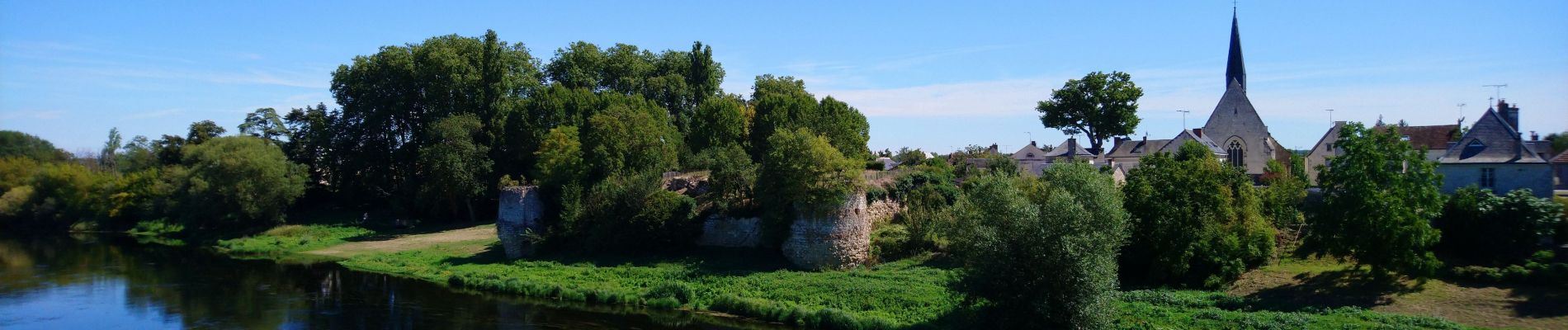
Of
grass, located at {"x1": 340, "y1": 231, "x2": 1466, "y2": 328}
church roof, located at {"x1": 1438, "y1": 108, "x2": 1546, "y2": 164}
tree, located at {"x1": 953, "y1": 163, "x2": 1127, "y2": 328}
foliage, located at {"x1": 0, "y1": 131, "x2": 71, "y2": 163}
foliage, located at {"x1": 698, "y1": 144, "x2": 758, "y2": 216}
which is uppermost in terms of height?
foliage, located at {"x1": 0, "y1": 131, "x2": 71, "y2": 163}

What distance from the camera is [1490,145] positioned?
1167 inches

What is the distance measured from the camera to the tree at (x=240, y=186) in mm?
50781

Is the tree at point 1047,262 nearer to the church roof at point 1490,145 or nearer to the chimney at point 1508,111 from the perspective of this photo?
the church roof at point 1490,145

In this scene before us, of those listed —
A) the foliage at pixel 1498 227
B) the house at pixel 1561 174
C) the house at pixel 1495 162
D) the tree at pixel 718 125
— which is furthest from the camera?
the tree at pixel 718 125

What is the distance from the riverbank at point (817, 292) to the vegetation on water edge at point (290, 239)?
329 inches

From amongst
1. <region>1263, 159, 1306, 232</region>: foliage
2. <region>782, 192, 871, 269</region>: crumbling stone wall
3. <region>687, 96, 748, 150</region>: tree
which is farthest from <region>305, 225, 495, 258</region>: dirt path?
<region>1263, 159, 1306, 232</region>: foliage

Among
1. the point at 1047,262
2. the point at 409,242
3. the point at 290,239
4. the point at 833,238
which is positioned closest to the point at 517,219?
the point at 409,242

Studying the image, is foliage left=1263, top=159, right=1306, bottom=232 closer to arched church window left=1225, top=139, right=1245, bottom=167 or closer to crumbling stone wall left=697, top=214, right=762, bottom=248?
crumbling stone wall left=697, top=214, right=762, bottom=248

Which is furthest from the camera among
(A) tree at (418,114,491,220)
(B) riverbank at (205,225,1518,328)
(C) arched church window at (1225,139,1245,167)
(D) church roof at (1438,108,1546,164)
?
(C) arched church window at (1225,139,1245,167)

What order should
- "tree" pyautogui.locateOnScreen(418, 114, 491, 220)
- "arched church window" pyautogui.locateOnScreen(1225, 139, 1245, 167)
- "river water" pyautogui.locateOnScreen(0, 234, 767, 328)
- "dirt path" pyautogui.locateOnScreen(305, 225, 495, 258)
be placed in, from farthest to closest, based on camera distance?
1. "arched church window" pyautogui.locateOnScreen(1225, 139, 1245, 167)
2. "tree" pyautogui.locateOnScreen(418, 114, 491, 220)
3. "dirt path" pyautogui.locateOnScreen(305, 225, 495, 258)
4. "river water" pyautogui.locateOnScreen(0, 234, 767, 328)

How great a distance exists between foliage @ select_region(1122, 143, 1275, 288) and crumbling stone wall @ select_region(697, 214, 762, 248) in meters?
12.5

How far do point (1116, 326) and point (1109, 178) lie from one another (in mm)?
7306

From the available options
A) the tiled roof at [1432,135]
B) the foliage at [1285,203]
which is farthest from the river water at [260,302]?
the tiled roof at [1432,135]

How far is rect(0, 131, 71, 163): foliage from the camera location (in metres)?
88.5
